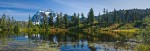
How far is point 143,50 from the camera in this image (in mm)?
37656

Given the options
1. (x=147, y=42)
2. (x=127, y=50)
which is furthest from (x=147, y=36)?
(x=127, y=50)

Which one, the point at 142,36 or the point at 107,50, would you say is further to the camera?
the point at 107,50

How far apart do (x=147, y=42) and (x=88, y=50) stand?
31349 mm

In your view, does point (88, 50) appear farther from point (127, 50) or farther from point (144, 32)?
point (144, 32)

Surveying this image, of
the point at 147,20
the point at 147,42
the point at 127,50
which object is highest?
the point at 147,20

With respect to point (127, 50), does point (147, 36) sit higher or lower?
higher

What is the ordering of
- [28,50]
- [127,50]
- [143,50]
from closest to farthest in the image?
[143,50] < [28,50] < [127,50]

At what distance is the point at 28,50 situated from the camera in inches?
2436

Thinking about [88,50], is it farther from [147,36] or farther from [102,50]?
[147,36]

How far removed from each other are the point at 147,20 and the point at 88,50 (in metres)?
30.9

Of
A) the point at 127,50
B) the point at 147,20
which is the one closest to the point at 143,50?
the point at 147,20

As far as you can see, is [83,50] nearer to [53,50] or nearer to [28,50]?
[53,50]

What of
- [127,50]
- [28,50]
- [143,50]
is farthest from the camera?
[127,50]

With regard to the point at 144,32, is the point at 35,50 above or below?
below
